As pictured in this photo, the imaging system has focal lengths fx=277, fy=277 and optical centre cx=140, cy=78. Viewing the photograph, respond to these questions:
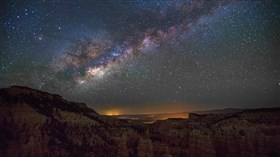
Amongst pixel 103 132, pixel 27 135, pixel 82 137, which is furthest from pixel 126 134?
pixel 27 135

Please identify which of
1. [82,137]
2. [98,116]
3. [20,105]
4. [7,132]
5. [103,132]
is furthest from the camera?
[98,116]

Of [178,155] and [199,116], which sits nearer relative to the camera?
[178,155]

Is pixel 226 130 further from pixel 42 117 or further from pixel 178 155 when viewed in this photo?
pixel 42 117

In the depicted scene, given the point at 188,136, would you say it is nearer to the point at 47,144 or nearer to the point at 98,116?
the point at 98,116

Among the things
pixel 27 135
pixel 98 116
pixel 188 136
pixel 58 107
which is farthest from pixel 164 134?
pixel 27 135

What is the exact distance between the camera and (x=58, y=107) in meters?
47.7

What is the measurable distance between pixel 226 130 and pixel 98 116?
77.3ft

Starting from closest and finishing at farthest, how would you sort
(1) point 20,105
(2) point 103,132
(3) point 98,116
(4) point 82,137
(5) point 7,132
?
(5) point 7,132
(1) point 20,105
(4) point 82,137
(2) point 103,132
(3) point 98,116

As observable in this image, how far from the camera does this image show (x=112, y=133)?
Answer: 49562 mm

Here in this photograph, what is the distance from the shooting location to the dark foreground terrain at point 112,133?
39.6 metres

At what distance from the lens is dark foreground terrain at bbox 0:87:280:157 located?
39.6 m

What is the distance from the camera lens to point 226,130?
46.2m

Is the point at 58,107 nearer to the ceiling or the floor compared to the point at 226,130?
nearer to the ceiling

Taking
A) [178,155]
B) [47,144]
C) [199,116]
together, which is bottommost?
[178,155]
